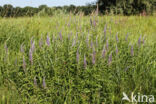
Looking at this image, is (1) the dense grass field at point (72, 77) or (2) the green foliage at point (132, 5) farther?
(2) the green foliage at point (132, 5)

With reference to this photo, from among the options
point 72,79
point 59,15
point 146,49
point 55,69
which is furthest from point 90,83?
point 59,15

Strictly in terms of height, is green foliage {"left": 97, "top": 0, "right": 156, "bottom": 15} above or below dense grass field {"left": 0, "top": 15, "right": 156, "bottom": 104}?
above

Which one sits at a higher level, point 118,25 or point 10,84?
point 118,25

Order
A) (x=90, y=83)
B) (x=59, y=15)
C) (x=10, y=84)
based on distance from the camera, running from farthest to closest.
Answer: (x=59, y=15), (x=10, y=84), (x=90, y=83)

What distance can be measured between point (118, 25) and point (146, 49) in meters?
2.80

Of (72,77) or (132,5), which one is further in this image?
(132,5)

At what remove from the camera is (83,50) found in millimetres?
2801

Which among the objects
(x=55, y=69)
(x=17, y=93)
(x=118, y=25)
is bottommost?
(x=17, y=93)

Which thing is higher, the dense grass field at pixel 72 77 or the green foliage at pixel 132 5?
the green foliage at pixel 132 5

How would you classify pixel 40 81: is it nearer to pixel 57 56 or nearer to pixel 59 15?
pixel 57 56

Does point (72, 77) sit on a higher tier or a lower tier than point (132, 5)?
lower

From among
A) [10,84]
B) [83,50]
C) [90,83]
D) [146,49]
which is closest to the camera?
[90,83]

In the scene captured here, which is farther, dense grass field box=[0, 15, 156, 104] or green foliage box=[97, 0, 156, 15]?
green foliage box=[97, 0, 156, 15]

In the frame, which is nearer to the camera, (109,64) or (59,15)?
(109,64)
